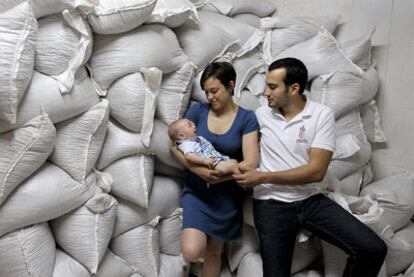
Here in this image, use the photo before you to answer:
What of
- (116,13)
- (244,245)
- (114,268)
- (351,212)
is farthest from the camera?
(244,245)

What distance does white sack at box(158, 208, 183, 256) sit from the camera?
192 centimetres

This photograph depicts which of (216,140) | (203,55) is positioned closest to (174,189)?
(216,140)

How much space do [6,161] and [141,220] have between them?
0.63m

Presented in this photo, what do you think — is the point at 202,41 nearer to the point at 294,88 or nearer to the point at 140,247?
the point at 294,88

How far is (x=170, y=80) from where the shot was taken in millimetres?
1796

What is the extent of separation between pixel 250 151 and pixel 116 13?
76 cm

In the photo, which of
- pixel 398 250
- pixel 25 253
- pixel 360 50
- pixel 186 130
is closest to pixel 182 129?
pixel 186 130

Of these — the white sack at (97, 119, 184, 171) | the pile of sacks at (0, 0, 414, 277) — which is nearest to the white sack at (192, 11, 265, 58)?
the pile of sacks at (0, 0, 414, 277)

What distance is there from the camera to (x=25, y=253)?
151cm

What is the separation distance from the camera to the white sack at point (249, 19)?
2.29 metres

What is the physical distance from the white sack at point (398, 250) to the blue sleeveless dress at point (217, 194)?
0.77 m

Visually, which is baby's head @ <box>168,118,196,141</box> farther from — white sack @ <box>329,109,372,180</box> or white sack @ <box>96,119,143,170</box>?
white sack @ <box>329,109,372,180</box>

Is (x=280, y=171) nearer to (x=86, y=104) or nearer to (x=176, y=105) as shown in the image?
(x=176, y=105)

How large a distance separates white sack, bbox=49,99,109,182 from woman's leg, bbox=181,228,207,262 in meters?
0.50
